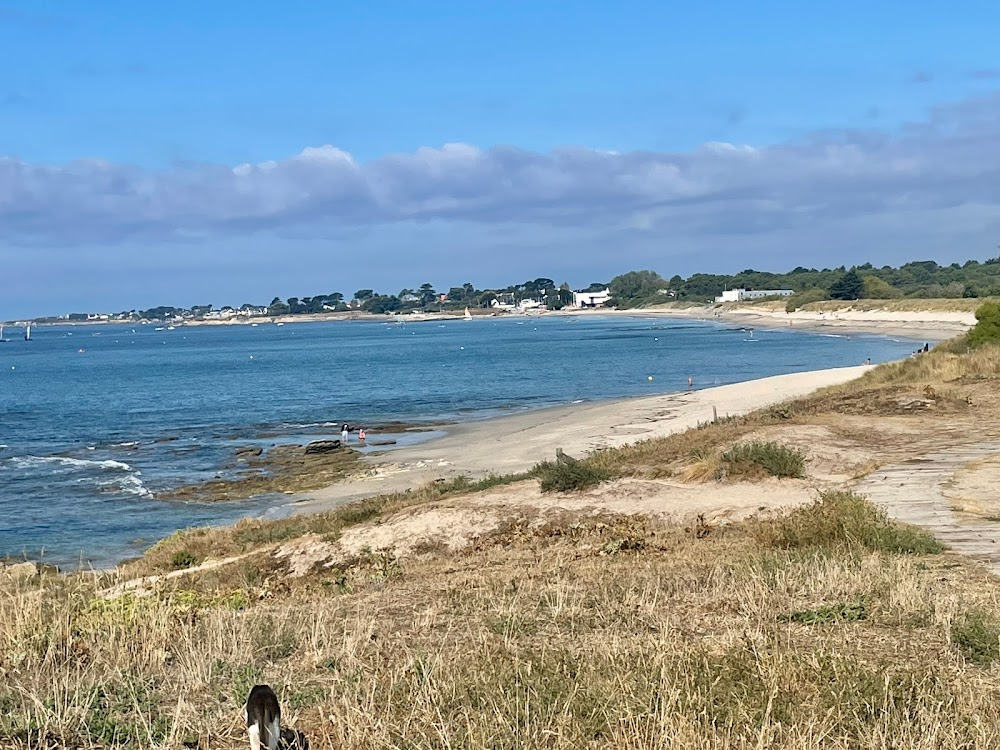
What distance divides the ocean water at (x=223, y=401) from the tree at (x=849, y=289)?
1954 inches

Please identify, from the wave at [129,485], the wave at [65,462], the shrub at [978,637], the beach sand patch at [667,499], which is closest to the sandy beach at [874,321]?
the wave at [65,462]

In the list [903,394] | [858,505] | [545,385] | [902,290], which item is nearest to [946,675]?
[858,505]

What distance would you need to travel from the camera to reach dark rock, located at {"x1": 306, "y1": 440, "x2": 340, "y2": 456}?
38531 millimetres

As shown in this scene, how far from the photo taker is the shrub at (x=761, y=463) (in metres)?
17.2

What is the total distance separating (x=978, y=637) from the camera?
668 centimetres

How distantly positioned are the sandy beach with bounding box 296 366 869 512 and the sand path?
1377 cm

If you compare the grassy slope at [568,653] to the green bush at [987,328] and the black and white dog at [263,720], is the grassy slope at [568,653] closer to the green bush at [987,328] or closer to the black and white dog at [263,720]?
the black and white dog at [263,720]

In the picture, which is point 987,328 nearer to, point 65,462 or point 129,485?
point 129,485

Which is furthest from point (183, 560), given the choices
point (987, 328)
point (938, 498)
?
point (987, 328)

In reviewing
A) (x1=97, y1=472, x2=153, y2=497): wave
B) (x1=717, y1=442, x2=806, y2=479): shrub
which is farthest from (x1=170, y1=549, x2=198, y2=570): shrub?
(x1=97, y1=472, x2=153, y2=497): wave

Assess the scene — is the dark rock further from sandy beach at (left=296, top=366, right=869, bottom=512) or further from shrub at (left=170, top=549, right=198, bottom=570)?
shrub at (left=170, top=549, right=198, bottom=570)

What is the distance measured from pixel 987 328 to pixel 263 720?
131 ft

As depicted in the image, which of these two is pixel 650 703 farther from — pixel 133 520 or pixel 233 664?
pixel 133 520

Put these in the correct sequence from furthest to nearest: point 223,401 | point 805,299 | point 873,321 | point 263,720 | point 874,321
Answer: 1. point 805,299
2. point 873,321
3. point 874,321
4. point 223,401
5. point 263,720
